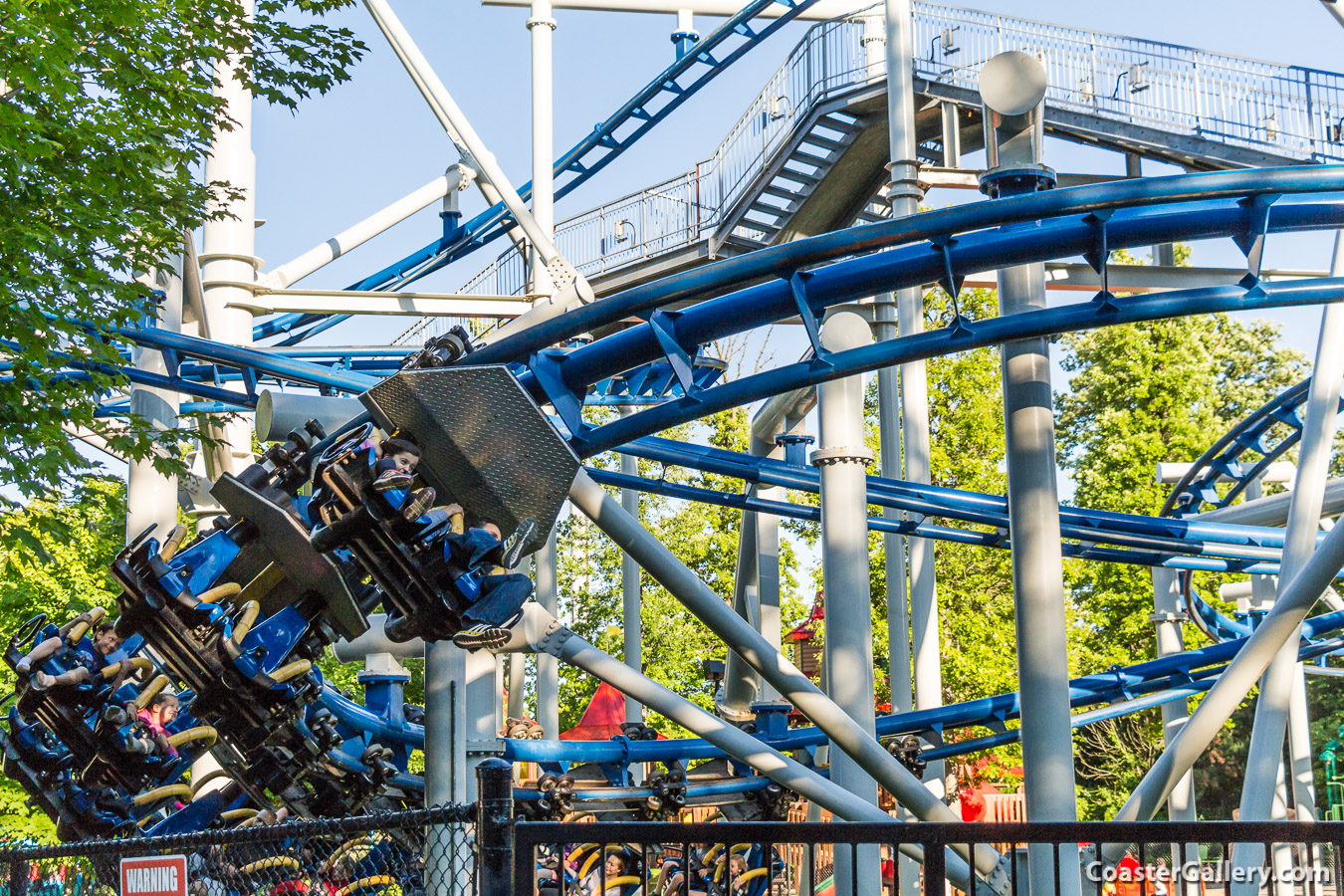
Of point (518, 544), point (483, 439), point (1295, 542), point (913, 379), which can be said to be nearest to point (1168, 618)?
point (913, 379)

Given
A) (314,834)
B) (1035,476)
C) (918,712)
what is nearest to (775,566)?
(918,712)

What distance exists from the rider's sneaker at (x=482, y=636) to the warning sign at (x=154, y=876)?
2.59 meters

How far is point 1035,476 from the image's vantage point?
6.98 metres

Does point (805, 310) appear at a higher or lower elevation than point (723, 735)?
higher

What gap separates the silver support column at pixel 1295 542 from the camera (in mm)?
7461

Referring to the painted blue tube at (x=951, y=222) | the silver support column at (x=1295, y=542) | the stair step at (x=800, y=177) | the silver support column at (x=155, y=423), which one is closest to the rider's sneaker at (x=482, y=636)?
the painted blue tube at (x=951, y=222)

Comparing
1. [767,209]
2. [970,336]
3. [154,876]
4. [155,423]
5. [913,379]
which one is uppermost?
[767,209]

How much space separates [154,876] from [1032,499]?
15.7ft

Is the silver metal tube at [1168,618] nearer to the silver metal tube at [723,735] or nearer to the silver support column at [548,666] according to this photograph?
the silver metal tube at [723,735]

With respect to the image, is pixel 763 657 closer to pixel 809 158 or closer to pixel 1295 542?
pixel 1295 542

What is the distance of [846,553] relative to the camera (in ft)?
25.4

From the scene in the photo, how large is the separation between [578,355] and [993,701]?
17.8ft

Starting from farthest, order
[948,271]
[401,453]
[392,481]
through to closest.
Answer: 1. [948,271]
2. [401,453]
3. [392,481]

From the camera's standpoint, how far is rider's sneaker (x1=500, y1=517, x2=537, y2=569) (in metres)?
6.46
